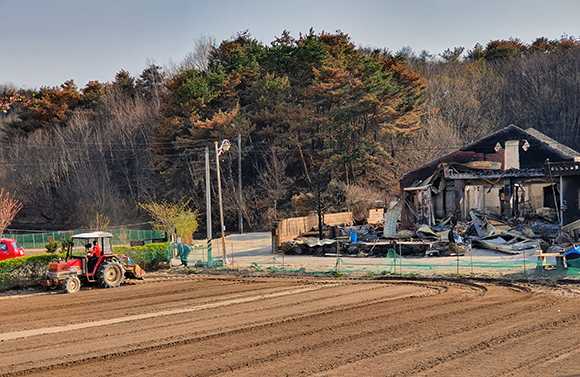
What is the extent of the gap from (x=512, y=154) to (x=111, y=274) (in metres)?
31.9

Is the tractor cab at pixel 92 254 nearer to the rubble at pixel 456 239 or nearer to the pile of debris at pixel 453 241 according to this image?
the rubble at pixel 456 239

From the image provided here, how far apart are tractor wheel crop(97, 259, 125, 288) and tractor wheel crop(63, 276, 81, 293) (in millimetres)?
873

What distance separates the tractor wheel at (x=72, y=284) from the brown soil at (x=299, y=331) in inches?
20.1

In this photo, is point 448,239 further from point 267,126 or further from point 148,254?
point 267,126

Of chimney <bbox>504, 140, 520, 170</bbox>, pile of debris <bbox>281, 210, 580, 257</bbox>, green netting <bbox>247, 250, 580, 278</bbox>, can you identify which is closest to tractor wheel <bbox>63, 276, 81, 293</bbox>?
green netting <bbox>247, 250, 580, 278</bbox>

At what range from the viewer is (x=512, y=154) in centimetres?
4128

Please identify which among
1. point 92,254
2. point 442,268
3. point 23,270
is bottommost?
point 442,268

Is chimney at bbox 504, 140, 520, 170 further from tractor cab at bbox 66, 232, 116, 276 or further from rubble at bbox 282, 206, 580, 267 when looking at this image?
tractor cab at bbox 66, 232, 116, 276

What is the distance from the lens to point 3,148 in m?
73.6

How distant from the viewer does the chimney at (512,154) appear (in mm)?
41062

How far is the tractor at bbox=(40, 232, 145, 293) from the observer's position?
19.1 meters

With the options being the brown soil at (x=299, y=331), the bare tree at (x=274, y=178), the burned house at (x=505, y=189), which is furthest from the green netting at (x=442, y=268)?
the bare tree at (x=274, y=178)

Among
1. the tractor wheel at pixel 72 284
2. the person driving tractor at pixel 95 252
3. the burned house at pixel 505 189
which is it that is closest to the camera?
the tractor wheel at pixel 72 284

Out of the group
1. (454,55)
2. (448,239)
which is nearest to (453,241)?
(448,239)
